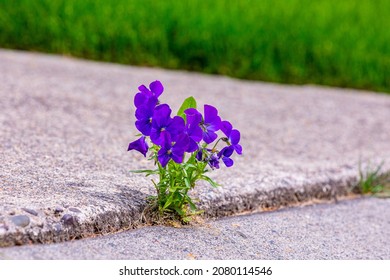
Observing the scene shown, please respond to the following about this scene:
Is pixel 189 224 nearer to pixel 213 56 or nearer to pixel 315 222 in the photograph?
pixel 315 222

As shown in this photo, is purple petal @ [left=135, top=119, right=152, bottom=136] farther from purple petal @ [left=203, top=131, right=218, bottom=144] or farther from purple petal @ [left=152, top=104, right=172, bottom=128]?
purple petal @ [left=203, top=131, right=218, bottom=144]

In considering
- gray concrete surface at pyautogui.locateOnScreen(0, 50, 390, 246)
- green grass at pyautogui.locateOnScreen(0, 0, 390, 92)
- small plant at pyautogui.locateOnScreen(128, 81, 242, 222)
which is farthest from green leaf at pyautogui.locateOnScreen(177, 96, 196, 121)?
green grass at pyautogui.locateOnScreen(0, 0, 390, 92)

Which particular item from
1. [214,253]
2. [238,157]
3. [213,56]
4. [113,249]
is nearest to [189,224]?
[214,253]

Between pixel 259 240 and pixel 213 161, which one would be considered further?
pixel 259 240

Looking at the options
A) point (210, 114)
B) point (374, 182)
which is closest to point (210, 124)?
point (210, 114)

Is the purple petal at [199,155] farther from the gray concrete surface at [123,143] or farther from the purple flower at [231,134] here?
the gray concrete surface at [123,143]

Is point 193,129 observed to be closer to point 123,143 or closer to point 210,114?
point 210,114
